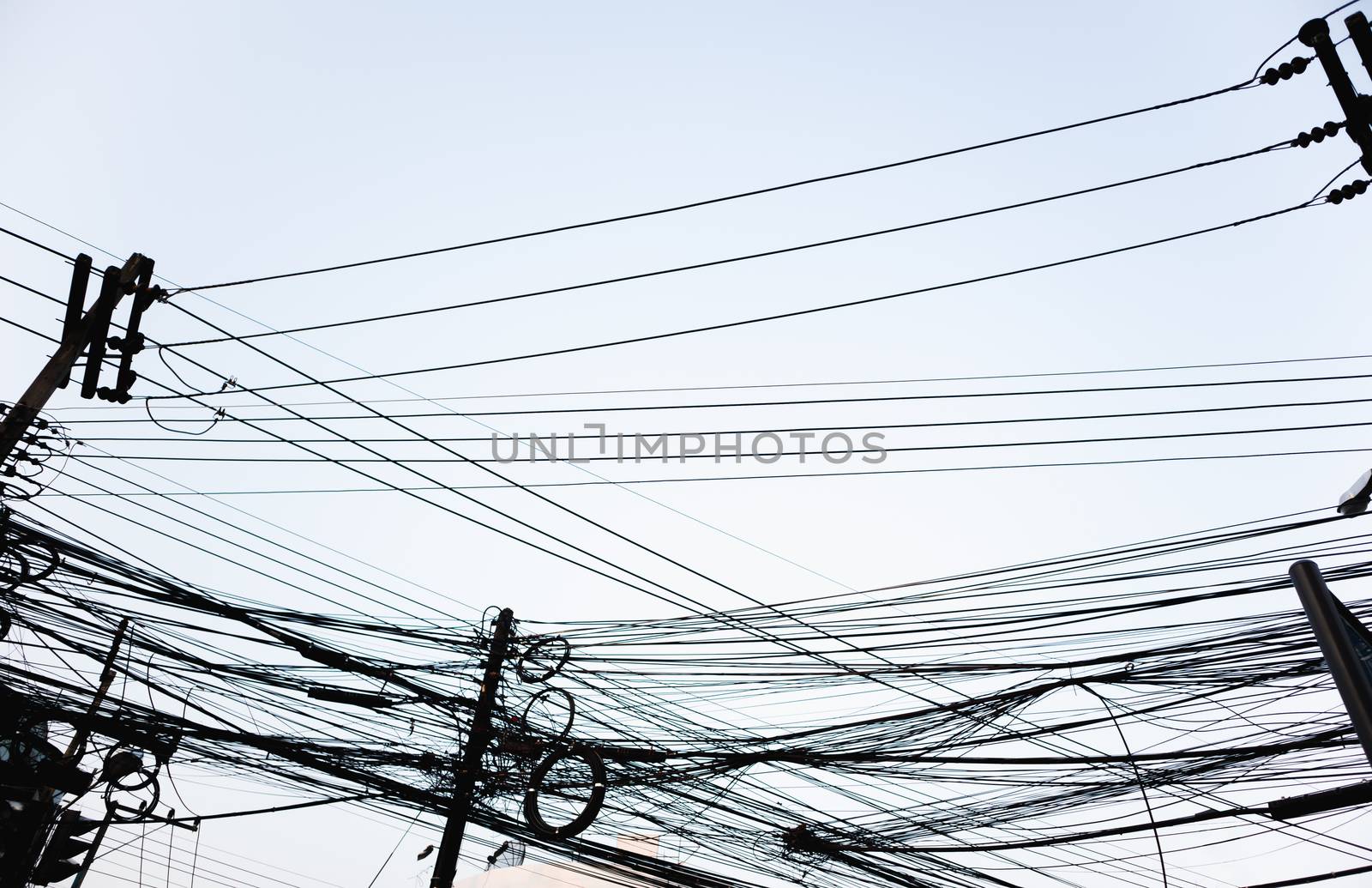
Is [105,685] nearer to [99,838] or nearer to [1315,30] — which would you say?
[99,838]

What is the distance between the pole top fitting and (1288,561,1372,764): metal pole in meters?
3.46

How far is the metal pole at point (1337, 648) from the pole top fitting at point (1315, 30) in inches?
136

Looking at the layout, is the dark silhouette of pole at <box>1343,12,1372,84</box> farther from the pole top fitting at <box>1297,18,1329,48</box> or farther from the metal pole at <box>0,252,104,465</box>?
the metal pole at <box>0,252,104,465</box>

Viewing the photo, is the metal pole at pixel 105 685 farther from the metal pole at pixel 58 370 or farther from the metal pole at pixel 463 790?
the metal pole at pixel 463 790

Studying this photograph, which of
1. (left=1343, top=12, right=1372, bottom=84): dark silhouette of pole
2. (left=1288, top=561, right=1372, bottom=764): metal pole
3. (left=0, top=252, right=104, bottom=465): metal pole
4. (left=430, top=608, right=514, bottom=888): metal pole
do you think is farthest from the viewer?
(left=430, top=608, right=514, bottom=888): metal pole

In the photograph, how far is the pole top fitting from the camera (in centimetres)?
460

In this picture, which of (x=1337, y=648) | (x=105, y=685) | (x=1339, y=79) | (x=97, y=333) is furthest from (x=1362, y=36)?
(x=105, y=685)

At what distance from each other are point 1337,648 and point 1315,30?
3.77m

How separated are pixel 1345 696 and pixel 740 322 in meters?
4.53

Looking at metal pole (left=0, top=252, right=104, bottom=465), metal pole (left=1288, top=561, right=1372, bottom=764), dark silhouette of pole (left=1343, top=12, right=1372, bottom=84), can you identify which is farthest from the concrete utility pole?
dark silhouette of pole (left=1343, top=12, right=1372, bottom=84)

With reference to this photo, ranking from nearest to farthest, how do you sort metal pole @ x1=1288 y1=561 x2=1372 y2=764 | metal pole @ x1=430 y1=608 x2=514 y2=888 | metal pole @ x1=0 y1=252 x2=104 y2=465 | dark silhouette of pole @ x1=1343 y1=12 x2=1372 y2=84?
metal pole @ x1=1288 y1=561 x2=1372 y2=764
dark silhouette of pole @ x1=1343 y1=12 x2=1372 y2=84
metal pole @ x1=0 y1=252 x2=104 y2=465
metal pole @ x1=430 y1=608 x2=514 y2=888

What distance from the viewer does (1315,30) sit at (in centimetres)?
461

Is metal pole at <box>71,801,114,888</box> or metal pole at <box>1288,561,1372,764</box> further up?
metal pole at <box>1288,561,1372,764</box>

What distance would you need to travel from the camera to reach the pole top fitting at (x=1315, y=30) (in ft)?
15.1
